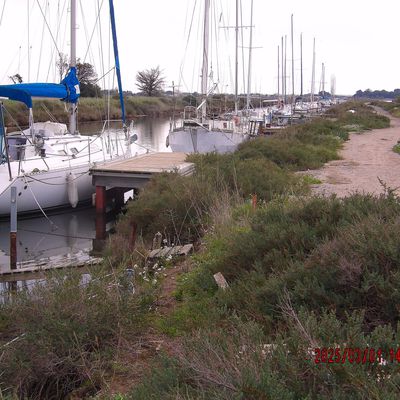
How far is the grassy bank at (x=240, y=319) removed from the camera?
3.00m

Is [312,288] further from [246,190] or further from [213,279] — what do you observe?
[246,190]

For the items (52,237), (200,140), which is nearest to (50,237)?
(52,237)

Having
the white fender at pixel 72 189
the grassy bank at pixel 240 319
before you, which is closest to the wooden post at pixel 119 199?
the white fender at pixel 72 189

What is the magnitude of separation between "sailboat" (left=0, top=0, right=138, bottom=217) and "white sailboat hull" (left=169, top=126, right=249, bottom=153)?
6557 mm

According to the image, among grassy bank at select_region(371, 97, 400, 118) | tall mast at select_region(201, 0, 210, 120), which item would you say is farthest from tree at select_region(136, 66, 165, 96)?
A: tall mast at select_region(201, 0, 210, 120)

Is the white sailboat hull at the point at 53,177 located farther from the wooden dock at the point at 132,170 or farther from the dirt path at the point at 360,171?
the dirt path at the point at 360,171

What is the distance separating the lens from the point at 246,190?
424 inches

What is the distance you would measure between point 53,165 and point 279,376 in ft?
43.3

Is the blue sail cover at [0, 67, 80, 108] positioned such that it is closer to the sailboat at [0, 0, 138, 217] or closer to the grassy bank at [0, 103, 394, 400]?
the sailboat at [0, 0, 138, 217]

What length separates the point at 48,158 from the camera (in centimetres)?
1536

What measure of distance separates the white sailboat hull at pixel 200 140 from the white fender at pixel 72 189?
9.79m

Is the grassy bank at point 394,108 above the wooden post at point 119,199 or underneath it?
above

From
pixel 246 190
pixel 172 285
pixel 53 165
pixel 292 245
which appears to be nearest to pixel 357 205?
pixel 292 245
